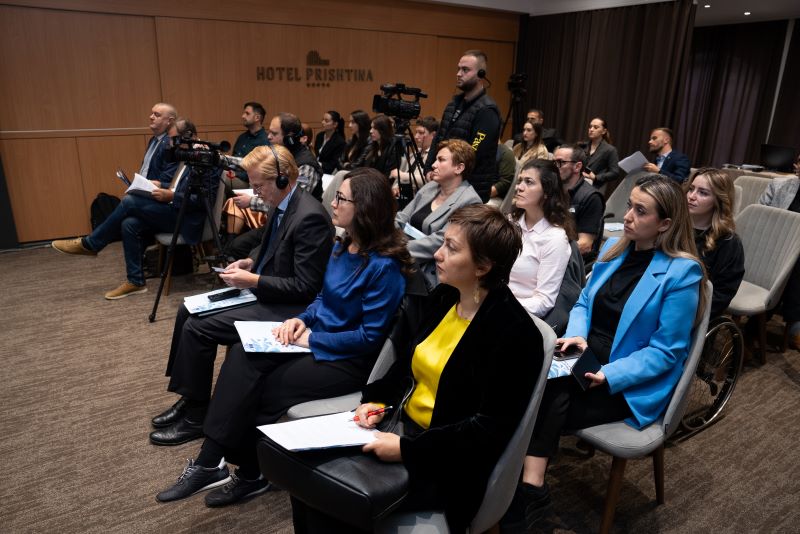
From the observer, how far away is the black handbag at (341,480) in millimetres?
1277

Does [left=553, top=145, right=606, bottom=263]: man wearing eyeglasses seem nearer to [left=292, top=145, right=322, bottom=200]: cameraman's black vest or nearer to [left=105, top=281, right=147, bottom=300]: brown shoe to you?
[left=292, top=145, right=322, bottom=200]: cameraman's black vest

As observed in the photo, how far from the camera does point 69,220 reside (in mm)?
5629

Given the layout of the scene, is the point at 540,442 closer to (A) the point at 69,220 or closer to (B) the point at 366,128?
(B) the point at 366,128

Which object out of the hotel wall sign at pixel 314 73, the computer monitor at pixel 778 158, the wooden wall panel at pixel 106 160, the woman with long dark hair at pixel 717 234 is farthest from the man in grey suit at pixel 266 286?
the computer monitor at pixel 778 158

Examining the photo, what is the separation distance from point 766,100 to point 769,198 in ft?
20.2

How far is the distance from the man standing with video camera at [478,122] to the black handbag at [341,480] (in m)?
2.51

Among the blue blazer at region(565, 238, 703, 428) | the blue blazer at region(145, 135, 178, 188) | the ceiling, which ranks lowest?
the blue blazer at region(565, 238, 703, 428)

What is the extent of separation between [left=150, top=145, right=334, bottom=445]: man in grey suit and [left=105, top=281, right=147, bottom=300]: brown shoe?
1982 millimetres

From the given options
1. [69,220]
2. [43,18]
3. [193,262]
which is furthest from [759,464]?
[43,18]

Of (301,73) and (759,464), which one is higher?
(301,73)

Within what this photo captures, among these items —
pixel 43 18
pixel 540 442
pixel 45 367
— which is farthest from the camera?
pixel 43 18

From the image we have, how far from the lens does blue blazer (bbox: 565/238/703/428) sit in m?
1.82

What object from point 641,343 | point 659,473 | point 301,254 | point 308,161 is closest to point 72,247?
point 308,161

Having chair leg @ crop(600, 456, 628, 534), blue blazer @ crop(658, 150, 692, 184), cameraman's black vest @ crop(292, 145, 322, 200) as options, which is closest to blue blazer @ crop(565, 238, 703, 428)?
chair leg @ crop(600, 456, 628, 534)
